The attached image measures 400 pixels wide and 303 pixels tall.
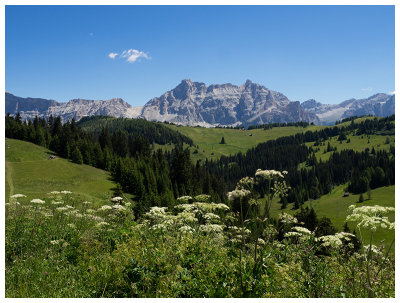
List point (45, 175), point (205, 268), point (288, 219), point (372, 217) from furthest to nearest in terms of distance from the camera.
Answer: point (45, 175) < point (288, 219) < point (205, 268) < point (372, 217)

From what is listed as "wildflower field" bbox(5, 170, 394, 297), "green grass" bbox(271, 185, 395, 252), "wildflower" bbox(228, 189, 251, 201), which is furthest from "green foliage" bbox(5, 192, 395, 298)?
"green grass" bbox(271, 185, 395, 252)

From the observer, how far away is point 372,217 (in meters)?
6.14

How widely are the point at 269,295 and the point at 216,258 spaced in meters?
2.27

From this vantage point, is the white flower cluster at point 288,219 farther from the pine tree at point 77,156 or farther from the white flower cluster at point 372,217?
the pine tree at point 77,156

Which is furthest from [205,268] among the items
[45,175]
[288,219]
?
[45,175]

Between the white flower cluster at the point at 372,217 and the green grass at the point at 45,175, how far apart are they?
6390 centimetres

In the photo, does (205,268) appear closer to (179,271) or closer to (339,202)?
(179,271)

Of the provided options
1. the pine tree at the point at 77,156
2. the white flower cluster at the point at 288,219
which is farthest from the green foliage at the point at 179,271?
the pine tree at the point at 77,156

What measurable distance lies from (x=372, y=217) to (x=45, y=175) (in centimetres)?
8978

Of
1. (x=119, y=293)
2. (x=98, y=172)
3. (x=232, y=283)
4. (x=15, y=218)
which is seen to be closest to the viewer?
(x=232, y=283)

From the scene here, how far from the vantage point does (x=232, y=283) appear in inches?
245

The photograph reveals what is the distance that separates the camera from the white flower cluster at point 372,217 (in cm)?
582

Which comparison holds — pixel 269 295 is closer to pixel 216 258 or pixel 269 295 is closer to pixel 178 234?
pixel 216 258
